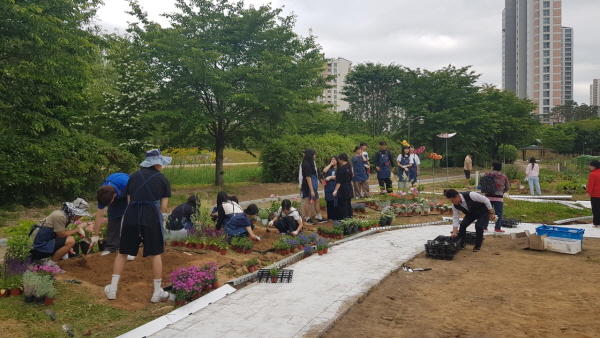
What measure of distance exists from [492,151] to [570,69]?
3567 inches

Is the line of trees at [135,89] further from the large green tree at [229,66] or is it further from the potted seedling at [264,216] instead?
the potted seedling at [264,216]

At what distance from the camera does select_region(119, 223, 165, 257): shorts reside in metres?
5.45

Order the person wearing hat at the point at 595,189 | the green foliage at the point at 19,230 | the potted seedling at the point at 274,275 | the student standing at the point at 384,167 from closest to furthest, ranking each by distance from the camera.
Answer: the green foliage at the point at 19,230 → the potted seedling at the point at 274,275 → the person wearing hat at the point at 595,189 → the student standing at the point at 384,167

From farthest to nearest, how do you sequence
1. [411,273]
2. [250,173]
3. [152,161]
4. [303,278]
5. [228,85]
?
[250,173] < [228,85] < [411,273] < [303,278] < [152,161]

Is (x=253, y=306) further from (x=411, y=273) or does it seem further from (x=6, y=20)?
(x=6, y=20)

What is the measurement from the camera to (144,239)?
18.0ft

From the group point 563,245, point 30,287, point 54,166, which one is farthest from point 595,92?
point 30,287

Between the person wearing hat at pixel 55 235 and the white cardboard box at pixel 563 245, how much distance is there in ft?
26.0

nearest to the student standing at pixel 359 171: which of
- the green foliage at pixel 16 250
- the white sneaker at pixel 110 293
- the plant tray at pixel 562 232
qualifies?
the plant tray at pixel 562 232

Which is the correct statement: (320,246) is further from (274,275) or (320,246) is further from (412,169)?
(412,169)

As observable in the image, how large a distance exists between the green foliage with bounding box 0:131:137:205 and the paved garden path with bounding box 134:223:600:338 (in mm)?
8274

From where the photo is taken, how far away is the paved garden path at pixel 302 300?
4.59 meters

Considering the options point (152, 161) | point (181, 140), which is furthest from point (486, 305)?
point (181, 140)

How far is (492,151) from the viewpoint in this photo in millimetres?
43062
